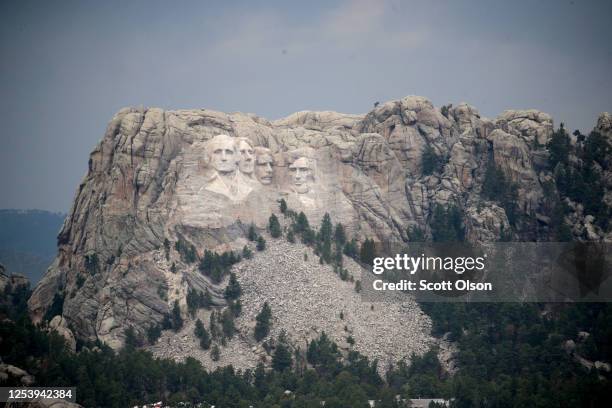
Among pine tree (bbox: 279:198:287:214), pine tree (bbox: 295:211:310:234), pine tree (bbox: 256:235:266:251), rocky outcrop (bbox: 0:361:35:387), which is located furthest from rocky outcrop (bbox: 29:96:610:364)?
rocky outcrop (bbox: 0:361:35:387)

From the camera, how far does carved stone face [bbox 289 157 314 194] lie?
5797 inches

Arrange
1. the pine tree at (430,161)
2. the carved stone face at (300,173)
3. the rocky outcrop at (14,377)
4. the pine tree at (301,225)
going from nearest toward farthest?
the rocky outcrop at (14,377) → the pine tree at (301,225) → the carved stone face at (300,173) → the pine tree at (430,161)

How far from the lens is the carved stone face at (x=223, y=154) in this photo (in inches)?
5586

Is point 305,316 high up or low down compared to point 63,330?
up

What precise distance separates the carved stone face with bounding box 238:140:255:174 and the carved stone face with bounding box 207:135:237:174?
0.80 metres

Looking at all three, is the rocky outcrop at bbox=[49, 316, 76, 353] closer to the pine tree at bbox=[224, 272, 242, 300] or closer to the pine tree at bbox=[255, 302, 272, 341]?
the pine tree at bbox=[224, 272, 242, 300]

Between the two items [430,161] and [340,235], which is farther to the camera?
[430,161]

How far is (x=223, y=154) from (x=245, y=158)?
102 inches

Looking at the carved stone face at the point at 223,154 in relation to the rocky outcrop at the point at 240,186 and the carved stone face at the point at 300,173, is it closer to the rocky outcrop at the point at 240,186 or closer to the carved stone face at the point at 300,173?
A: the rocky outcrop at the point at 240,186

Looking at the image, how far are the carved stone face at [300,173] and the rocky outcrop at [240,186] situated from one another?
143 mm

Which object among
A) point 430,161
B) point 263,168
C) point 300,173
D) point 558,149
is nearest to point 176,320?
point 263,168

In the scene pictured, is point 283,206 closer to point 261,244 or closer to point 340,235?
point 261,244

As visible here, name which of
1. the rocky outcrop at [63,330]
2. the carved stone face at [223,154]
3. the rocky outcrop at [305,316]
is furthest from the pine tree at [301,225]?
the rocky outcrop at [63,330]

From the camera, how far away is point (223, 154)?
466 feet
